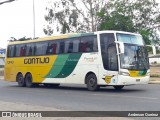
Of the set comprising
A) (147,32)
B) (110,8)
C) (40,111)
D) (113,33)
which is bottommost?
(40,111)

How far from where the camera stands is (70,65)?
923 inches

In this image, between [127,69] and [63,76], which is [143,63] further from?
[63,76]

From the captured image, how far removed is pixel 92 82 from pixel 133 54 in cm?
277

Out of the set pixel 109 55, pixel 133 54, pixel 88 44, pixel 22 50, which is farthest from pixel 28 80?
pixel 133 54

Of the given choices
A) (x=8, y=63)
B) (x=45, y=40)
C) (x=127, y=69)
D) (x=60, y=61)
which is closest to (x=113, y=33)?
(x=127, y=69)

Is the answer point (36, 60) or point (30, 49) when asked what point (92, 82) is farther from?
point (30, 49)

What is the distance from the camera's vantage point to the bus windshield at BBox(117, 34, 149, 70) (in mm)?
20469

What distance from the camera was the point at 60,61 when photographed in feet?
79.3

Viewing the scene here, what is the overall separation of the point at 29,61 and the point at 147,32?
99.1 feet

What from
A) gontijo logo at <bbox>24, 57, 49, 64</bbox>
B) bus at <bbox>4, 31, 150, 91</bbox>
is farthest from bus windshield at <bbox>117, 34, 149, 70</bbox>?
gontijo logo at <bbox>24, 57, 49, 64</bbox>

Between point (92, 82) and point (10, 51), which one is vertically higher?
point (10, 51)

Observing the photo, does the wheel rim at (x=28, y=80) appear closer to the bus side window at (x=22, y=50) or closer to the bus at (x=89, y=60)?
the bus at (x=89, y=60)

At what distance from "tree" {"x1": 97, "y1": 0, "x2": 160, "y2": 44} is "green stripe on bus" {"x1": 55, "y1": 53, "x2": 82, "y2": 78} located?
30.7 meters

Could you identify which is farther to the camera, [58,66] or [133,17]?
[133,17]
